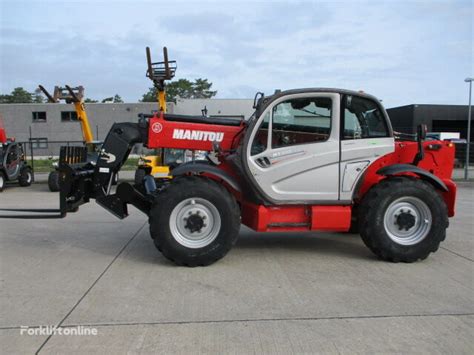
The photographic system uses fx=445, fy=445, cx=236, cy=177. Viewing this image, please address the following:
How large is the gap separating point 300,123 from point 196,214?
72.4 inches

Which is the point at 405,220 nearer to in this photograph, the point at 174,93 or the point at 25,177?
the point at 25,177

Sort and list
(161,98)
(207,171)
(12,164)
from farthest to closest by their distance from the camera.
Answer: (12,164)
(161,98)
(207,171)

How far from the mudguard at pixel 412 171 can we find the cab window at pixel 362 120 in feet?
1.51

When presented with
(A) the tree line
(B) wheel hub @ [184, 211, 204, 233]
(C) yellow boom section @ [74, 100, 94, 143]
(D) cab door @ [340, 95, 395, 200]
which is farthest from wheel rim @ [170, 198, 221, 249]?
(A) the tree line

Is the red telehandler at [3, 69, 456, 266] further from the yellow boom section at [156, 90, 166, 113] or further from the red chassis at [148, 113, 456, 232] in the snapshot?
the yellow boom section at [156, 90, 166, 113]

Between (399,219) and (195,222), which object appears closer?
(195,222)

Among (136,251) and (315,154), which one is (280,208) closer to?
(315,154)

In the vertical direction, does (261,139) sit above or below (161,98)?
below

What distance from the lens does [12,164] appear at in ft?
50.7

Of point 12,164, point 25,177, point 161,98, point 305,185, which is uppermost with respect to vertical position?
point 161,98

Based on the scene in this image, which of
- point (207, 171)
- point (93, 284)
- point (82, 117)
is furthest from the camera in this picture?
point (82, 117)

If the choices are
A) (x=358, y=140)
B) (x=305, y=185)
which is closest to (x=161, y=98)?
(x=305, y=185)

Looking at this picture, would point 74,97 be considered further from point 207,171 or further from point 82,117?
point 207,171

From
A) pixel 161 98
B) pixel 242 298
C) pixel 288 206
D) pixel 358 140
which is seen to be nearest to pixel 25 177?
pixel 161 98
